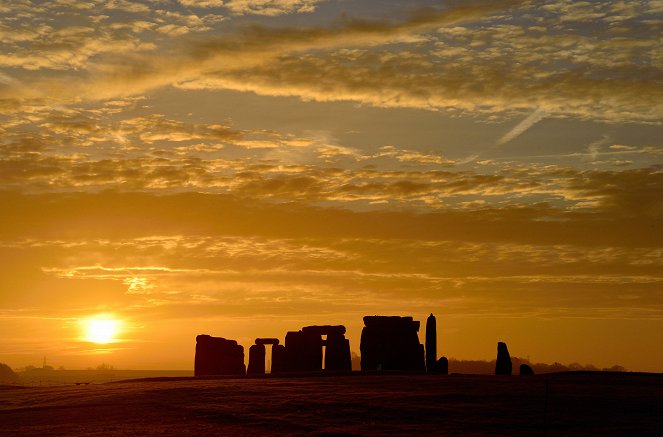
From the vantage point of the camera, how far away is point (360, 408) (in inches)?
1229

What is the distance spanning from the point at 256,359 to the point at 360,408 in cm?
3899

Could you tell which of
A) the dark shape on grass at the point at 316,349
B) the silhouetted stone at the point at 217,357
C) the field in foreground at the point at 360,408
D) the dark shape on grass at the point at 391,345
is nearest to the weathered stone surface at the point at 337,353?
the dark shape on grass at the point at 316,349

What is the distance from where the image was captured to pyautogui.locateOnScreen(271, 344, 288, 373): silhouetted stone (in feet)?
213

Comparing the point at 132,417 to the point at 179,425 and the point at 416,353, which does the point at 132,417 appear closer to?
the point at 179,425

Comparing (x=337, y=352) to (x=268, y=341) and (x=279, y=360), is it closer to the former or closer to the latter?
(x=279, y=360)

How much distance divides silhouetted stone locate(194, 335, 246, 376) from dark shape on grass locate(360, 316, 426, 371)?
12383 mm

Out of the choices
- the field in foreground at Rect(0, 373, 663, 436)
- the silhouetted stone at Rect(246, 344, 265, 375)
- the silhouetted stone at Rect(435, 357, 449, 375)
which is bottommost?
the field in foreground at Rect(0, 373, 663, 436)

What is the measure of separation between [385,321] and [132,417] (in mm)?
30472

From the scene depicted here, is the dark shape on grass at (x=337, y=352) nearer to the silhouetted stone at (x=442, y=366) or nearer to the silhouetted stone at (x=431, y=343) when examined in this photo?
the silhouetted stone at (x=431, y=343)

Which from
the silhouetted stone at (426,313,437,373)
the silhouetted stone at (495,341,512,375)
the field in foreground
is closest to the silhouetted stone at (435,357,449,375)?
the silhouetted stone at (426,313,437,373)

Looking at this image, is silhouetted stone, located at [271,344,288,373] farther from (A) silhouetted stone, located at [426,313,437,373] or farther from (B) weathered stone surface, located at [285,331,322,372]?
(A) silhouetted stone, located at [426,313,437,373]

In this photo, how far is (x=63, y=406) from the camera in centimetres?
3669

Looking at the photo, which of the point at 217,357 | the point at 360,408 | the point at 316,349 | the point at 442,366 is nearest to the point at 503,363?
the point at 442,366

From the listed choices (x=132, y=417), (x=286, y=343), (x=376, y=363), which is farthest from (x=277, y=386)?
(x=286, y=343)
